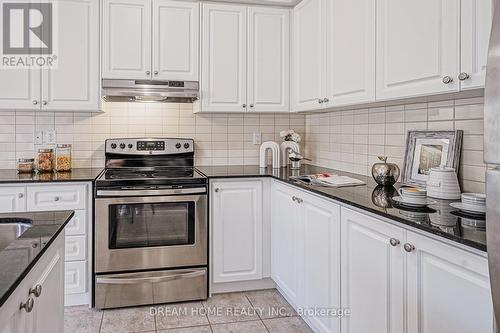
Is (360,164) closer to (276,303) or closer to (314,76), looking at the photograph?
(314,76)

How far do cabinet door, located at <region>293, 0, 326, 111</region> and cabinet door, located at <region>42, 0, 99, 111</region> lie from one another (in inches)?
58.9

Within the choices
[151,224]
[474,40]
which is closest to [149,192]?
[151,224]

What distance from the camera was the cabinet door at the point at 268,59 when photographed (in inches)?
126

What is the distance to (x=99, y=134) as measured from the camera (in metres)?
3.28

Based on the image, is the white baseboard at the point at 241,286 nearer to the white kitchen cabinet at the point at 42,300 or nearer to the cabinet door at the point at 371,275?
the cabinet door at the point at 371,275

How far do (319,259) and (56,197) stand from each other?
1751 mm

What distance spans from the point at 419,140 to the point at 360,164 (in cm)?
67

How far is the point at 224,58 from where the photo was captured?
314cm

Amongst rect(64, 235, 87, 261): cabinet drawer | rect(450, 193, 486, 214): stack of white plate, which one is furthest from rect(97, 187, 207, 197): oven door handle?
rect(450, 193, 486, 214): stack of white plate

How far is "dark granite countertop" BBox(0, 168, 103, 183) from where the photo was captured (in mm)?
2617

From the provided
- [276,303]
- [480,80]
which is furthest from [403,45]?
[276,303]

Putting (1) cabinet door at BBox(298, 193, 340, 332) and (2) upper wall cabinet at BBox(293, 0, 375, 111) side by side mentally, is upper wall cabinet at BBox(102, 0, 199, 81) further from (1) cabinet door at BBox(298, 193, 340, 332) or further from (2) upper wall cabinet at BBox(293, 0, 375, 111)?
(1) cabinet door at BBox(298, 193, 340, 332)

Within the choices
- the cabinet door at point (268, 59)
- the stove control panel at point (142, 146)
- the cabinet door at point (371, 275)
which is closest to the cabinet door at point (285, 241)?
the cabinet door at point (371, 275)

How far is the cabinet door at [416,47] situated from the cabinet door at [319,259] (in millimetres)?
664
